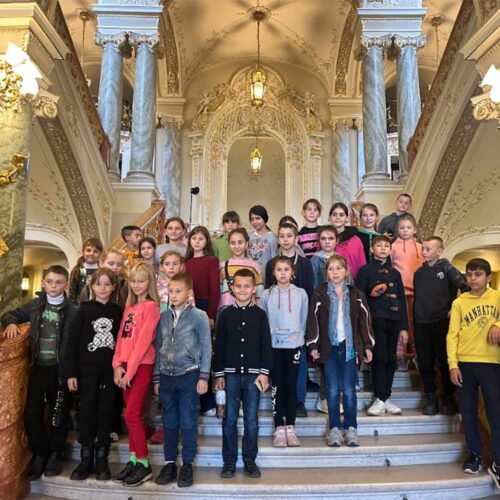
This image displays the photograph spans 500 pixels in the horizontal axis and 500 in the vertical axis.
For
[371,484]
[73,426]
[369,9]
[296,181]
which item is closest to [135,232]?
[73,426]

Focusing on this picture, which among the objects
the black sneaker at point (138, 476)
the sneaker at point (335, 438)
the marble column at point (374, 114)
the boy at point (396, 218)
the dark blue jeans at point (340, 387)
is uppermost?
the marble column at point (374, 114)

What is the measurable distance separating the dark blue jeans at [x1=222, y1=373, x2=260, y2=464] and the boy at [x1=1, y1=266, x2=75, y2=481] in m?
1.12

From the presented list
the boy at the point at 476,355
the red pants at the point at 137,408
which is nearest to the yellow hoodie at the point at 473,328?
the boy at the point at 476,355

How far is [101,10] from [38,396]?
8.36m

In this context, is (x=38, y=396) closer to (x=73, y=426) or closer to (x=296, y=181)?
(x=73, y=426)

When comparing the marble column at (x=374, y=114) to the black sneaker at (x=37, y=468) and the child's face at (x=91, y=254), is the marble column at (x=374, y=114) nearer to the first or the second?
the child's face at (x=91, y=254)

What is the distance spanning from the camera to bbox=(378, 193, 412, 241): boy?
19.3 feet

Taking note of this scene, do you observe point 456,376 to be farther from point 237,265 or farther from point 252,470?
point 237,265

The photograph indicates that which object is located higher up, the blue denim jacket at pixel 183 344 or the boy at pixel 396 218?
the boy at pixel 396 218

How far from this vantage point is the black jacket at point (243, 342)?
3.51 metres

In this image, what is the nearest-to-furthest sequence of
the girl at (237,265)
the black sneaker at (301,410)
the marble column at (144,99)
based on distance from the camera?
the black sneaker at (301,410) → the girl at (237,265) → the marble column at (144,99)

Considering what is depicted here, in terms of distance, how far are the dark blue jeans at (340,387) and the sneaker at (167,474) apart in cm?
116

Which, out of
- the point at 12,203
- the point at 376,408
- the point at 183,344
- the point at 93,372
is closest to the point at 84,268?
the point at 12,203

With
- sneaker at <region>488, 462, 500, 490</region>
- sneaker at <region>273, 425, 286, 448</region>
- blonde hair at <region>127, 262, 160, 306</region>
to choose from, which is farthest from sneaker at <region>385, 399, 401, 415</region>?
blonde hair at <region>127, 262, 160, 306</region>
